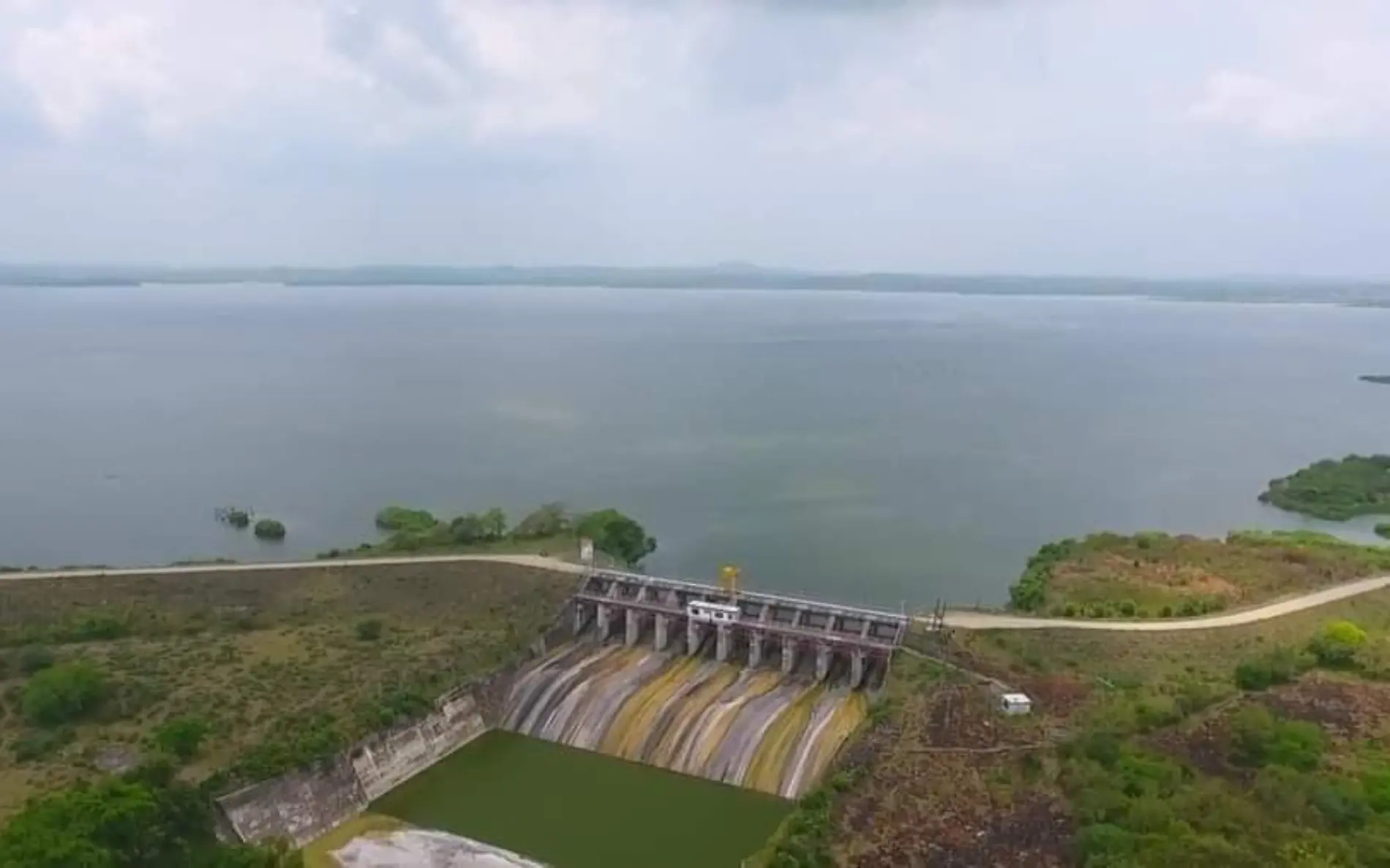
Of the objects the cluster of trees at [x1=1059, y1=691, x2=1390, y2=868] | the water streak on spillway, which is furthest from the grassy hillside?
the water streak on spillway

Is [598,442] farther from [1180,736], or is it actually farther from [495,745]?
[1180,736]

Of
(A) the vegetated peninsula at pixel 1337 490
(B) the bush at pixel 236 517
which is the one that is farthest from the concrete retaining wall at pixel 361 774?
(A) the vegetated peninsula at pixel 1337 490

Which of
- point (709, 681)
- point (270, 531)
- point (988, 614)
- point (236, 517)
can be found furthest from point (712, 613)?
point (236, 517)

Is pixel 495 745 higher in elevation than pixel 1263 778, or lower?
lower

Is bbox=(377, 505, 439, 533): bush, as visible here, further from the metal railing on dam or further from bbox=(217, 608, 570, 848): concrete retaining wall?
bbox=(217, 608, 570, 848): concrete retaining wall

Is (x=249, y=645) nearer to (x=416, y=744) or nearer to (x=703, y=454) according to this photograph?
(x=416, y=744)

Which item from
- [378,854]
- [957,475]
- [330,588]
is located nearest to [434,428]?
[957,475]

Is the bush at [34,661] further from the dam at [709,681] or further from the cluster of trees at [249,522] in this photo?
the cluster of trees at [249,522]
